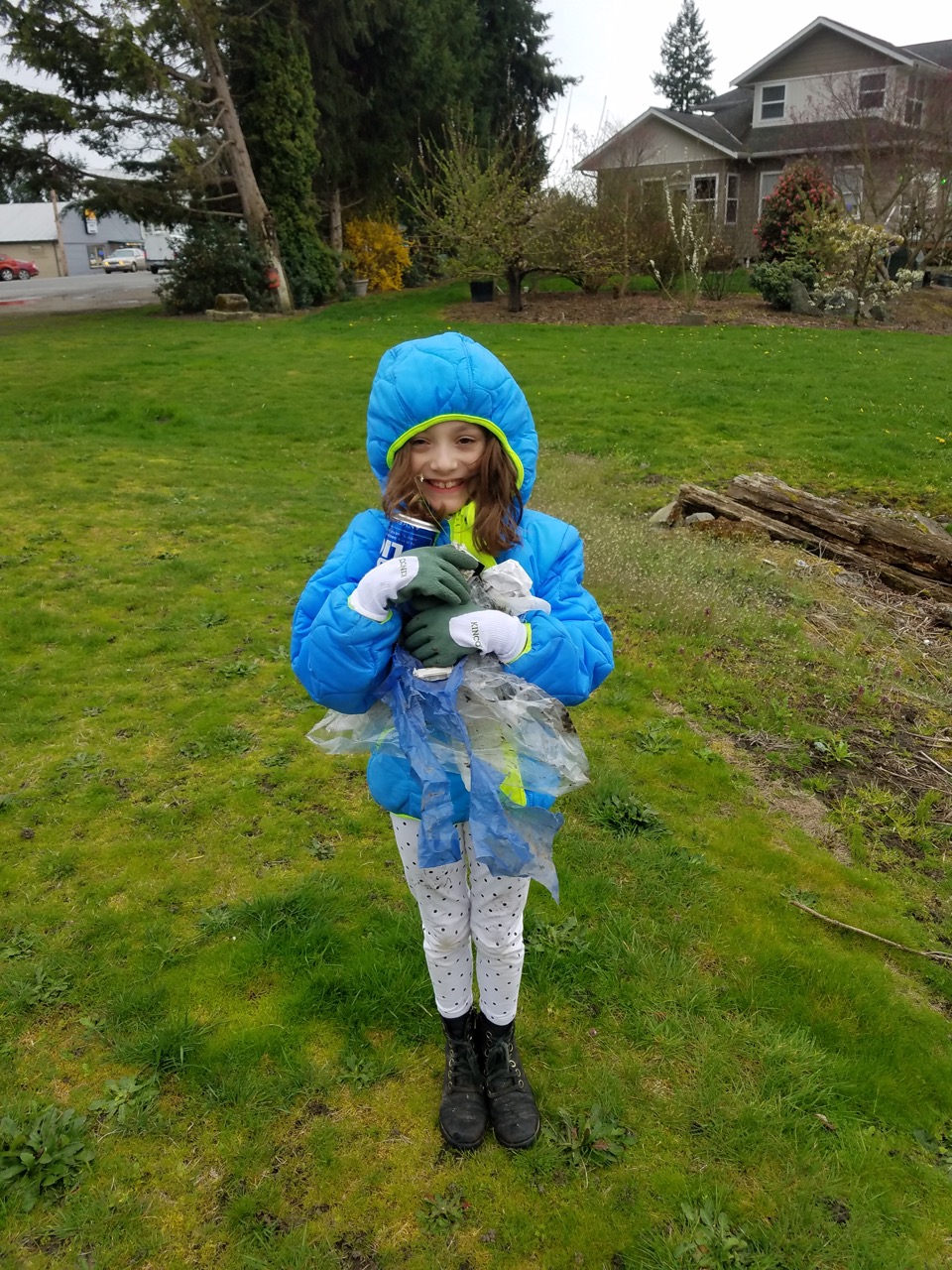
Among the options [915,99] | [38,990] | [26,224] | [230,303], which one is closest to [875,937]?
[38,990]

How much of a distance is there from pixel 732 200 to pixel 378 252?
1425 centimetres

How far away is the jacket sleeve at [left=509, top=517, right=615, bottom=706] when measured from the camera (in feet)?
6.57

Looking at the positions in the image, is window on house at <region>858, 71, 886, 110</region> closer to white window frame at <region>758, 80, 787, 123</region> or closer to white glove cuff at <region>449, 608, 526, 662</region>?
white window frame at <region>758, 80, 787, 123</region>

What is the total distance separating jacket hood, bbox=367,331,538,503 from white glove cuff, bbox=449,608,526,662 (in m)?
0.52

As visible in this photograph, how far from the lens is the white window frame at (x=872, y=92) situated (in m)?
27.1

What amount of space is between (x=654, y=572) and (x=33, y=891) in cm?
479

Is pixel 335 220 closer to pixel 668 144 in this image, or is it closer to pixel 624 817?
pixel 668 144

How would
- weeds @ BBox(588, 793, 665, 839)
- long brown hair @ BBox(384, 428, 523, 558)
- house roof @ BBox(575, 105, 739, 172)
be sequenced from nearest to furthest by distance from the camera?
1. long brown hair @ BBox(384, 428, 523, 558)
2. weeds @ BBox(588, 793, 665, 839)
3. house roof @ BBox(575, 105, 739, 172)

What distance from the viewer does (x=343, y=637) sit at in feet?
6.30

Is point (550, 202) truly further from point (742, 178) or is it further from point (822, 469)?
point (742, 178)

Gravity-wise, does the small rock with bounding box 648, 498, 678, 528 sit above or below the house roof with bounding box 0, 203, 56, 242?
below

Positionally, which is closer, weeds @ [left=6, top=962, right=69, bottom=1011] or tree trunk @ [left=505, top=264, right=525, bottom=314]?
weeds @ [left=6, top=962, right=69, bottom=1011]

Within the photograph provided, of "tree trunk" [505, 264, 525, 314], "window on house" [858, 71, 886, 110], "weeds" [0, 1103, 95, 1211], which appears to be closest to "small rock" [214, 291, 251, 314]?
"tree trunk" [505, 264, 525, 314]

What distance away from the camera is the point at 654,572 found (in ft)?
21.3
